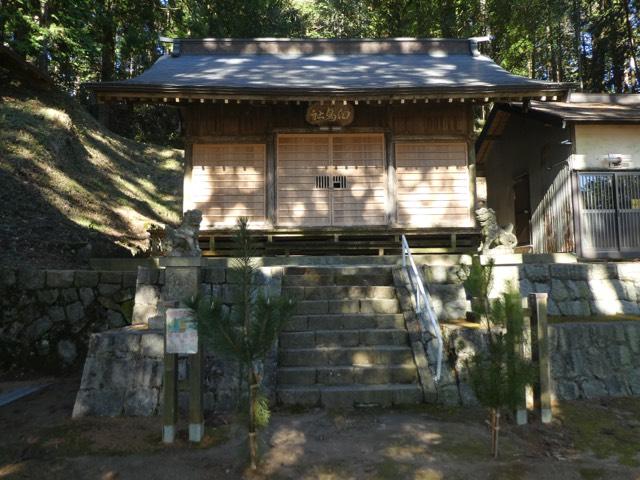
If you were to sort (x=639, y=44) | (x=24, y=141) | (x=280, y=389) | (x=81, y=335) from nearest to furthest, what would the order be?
(x=280, y=389) < (x=81, y=335) < (x=24, y=141) < (x=639, y=44)

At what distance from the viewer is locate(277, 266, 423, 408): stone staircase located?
5.05 m

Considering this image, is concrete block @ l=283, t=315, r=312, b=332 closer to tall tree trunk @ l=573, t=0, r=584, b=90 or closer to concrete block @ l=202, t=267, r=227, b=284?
concrete block @ l=202, t=267, r=227, b=284

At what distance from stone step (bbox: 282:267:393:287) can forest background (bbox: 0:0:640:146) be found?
13.2 m

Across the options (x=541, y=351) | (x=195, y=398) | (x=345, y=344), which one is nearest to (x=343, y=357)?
(x=345, y=344)

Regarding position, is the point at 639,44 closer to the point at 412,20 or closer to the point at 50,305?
the point at 412,20

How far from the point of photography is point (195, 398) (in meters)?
4.19

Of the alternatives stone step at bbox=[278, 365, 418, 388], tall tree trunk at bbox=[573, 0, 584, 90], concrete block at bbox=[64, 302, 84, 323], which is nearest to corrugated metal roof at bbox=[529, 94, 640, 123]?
stone step at bbox=[278, 365, 418, 388]

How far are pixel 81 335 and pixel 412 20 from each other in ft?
67.1

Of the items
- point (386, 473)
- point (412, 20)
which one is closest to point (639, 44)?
point (412, 20)

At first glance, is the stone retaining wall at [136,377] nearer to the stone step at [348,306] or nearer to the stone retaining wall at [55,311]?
the stone step at [348,306]

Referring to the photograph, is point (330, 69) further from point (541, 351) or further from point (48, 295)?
point (541, 351)

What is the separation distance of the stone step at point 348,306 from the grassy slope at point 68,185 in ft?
18.3

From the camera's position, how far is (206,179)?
30.1 ft

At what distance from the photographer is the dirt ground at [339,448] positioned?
3.68 m
